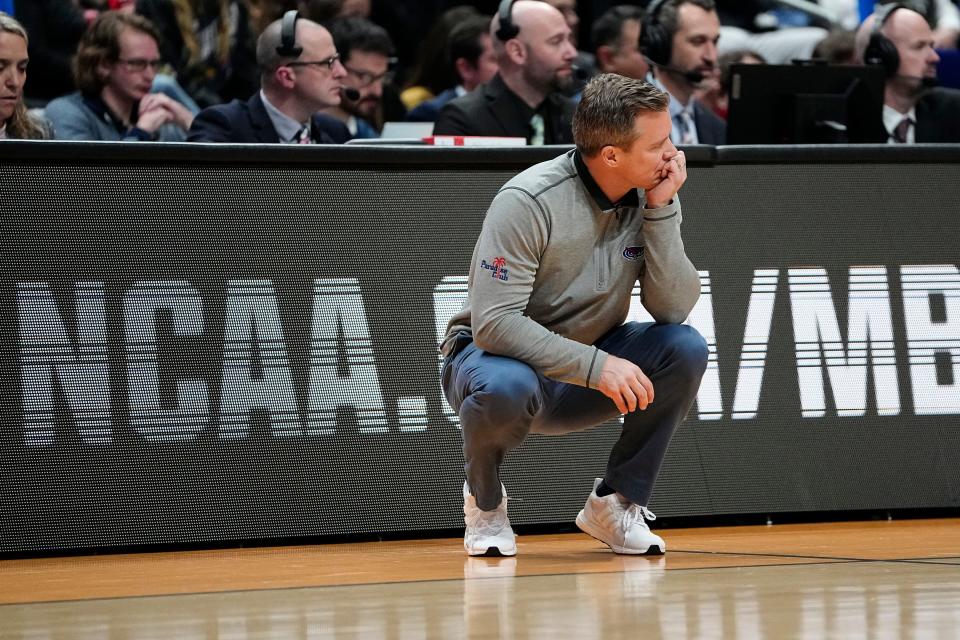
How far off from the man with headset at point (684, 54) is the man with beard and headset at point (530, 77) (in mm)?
500

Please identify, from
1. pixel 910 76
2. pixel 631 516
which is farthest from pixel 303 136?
pixel 910 76

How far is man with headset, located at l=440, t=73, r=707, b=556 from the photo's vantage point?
151 inches

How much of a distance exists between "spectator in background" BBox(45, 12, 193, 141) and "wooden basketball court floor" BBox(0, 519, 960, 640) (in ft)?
8.77

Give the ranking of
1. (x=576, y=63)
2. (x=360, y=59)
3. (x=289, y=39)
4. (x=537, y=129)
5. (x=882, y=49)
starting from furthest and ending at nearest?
(x=576, y=63)
(x=360, y=59)
(x=882, y=49)
(x=537, y=129)
(x=289, y=39)

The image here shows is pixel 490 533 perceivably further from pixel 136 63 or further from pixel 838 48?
pixel 838 48

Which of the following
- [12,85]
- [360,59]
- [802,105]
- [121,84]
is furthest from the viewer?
[360,59]

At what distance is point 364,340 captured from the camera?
4.65 meters

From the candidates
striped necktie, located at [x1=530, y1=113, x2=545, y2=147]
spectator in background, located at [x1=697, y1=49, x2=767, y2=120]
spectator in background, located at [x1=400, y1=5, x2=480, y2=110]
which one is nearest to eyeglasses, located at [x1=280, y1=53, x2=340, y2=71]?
striped necktie, located at [x1=530, y1=113, x2=545, y2=147]

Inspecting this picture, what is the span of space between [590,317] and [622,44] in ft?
15.2

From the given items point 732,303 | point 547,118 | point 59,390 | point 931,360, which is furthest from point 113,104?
point 931,360

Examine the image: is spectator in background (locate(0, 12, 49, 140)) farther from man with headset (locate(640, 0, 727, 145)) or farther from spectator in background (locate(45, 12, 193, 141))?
man with headset (locate(640, 0, 727, 145))

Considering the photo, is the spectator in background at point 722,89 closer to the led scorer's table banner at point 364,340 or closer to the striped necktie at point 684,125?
the striped necktie at point 684,125

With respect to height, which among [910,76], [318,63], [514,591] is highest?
[318,63]

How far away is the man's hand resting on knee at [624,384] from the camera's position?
12.3 feet
